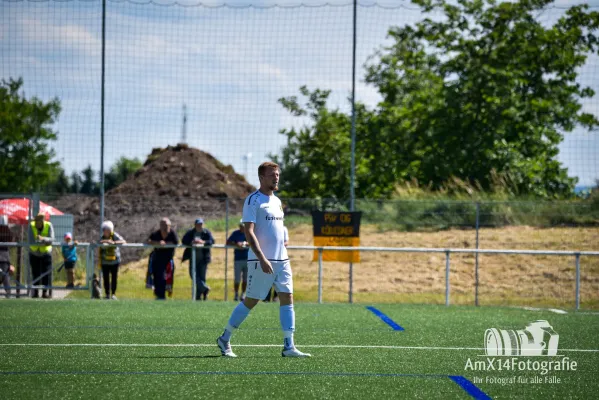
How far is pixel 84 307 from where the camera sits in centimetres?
1438

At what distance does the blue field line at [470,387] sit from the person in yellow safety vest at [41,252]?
12455 millimetres

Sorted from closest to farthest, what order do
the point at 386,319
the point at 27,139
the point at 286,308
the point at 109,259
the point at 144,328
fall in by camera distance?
the point at 286,308
the point at 144,328
the point at 386,319
the point at 109,259
the point at 27,139

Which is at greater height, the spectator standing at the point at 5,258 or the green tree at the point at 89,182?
the green tree at the point at 89,182

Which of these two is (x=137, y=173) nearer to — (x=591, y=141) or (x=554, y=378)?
(x=591, y=141)

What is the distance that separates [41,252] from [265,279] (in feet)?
35.9

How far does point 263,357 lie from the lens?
8.23 metres

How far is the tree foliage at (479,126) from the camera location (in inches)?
1062

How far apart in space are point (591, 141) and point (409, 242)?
4.83 meters

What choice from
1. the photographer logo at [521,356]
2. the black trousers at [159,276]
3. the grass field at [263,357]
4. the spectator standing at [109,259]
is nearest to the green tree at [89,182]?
the spectator standing at [109,259]

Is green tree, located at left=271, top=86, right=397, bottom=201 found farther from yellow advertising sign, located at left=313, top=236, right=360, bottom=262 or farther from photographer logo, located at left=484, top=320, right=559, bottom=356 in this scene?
photographer logo, located at left=484, top=320, right=559, bottom=356

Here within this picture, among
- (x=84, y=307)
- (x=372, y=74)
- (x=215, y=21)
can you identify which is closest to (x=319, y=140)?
(x=372, y=74)

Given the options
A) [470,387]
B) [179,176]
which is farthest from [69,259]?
[179,176]

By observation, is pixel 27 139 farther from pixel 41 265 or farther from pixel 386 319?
pixel 386 319

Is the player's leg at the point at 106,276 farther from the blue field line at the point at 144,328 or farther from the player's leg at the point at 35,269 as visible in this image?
the blue field line at the point at 144,328
